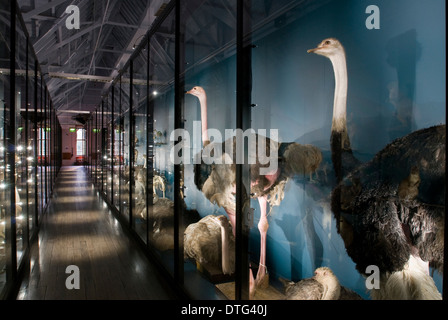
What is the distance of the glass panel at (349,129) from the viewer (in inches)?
49.6

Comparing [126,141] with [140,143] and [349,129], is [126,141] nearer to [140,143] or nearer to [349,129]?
[140,143]

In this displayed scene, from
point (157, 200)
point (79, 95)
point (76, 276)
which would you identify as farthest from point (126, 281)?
point (79, 95)

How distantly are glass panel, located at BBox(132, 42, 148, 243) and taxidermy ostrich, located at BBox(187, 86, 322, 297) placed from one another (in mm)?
2210

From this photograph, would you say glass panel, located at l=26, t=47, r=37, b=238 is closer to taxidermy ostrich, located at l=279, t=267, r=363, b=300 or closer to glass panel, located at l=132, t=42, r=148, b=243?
glass panel, located at l=132, t=42, r=148, b=243

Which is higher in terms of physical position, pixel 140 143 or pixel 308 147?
pixel 140 143

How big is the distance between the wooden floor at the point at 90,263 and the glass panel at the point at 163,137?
34 cm

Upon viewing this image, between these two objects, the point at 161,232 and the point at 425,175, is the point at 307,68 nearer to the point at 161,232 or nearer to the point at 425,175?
the point at 425,175

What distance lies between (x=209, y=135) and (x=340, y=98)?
133 cm

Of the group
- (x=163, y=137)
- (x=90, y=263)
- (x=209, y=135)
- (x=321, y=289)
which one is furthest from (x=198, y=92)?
(x=90, y=263)

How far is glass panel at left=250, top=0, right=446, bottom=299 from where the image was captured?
1.26 metres

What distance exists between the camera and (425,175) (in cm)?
124

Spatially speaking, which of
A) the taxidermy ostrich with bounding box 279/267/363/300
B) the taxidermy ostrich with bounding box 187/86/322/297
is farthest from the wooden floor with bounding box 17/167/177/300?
the taxidermy ostrich with bounding box 279/267/363/300

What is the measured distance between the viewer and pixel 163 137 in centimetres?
396
